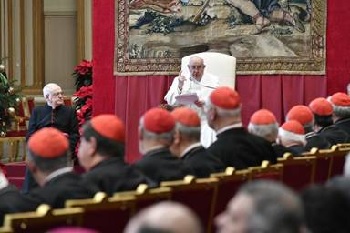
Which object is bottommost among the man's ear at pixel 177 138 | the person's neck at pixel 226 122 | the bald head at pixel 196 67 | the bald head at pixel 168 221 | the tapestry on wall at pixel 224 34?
the man's ear at pixel 177 138

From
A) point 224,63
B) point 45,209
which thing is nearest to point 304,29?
point 224,63

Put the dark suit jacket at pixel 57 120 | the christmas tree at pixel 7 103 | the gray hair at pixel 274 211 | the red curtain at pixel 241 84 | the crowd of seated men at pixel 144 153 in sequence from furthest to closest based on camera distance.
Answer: the christmas tree at pixel 7 103
the red curtain at pixel 241 84
the dark suit jacket at pixel 57 120
the crowd of seated men at pixel 144 153
the gray hair at pixel 274 211

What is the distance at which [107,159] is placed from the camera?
459 cm

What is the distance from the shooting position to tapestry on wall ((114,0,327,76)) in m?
11.4

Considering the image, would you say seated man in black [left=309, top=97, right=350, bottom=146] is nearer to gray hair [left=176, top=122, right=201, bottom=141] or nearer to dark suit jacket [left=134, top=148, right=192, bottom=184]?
gray hair [left=176, top=122, right=201, bottom=141]

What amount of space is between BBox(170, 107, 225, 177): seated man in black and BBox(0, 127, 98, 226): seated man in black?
1054 millimetres

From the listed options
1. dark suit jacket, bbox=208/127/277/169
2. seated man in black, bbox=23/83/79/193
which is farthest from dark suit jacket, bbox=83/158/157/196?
seated man in black, bbox=23/83/79/193

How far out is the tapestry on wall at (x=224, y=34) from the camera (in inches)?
448

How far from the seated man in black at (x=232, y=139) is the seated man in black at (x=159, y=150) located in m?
0.76

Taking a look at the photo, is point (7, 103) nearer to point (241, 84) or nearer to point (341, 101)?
point (241, 84)

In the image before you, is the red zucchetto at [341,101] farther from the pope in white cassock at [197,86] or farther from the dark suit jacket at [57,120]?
the dark suit jacket at [57,120]

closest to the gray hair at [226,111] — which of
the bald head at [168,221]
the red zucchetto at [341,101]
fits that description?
the red zucchetto at [341,101]

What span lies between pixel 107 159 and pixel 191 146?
107 centimetres

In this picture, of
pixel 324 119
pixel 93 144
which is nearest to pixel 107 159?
pixel 93 144
